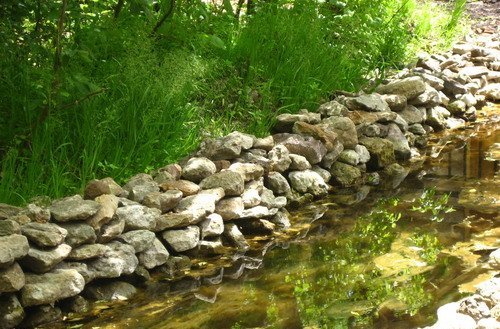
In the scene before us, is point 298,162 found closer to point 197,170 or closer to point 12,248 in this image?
point 197,170

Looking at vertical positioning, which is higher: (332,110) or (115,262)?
(332,110)

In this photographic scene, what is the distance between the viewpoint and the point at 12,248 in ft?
12.7

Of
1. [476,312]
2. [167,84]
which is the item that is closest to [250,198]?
[167,84]

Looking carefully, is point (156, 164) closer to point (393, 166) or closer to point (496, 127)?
point (393, 166)

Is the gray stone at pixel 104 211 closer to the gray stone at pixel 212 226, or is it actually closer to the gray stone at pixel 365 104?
the gray stone at pixel 212 226

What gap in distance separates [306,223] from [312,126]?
0.99 metres

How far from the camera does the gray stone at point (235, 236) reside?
500cm

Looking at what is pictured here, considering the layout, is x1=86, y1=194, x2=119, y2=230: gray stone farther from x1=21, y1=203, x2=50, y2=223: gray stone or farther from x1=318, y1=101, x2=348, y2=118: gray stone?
x1=318, y1=101, x2=348, y2=118: gray stone

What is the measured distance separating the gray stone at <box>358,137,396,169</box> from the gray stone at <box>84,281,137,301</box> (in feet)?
9.02

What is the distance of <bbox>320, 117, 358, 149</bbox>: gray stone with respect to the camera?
6.36 meters

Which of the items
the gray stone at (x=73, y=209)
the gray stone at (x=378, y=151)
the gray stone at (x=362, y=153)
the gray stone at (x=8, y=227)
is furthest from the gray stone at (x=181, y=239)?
the gray stone at (x=378, y=151)

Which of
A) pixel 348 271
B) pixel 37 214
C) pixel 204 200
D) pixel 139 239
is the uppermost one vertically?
pixel 37 214

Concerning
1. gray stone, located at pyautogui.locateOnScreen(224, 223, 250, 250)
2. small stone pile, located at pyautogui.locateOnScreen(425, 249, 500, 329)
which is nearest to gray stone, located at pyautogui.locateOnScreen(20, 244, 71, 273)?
gray stone, located at pyautogui.locateOnScreen(224, 223, 250, 250)

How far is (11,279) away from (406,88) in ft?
14.8
